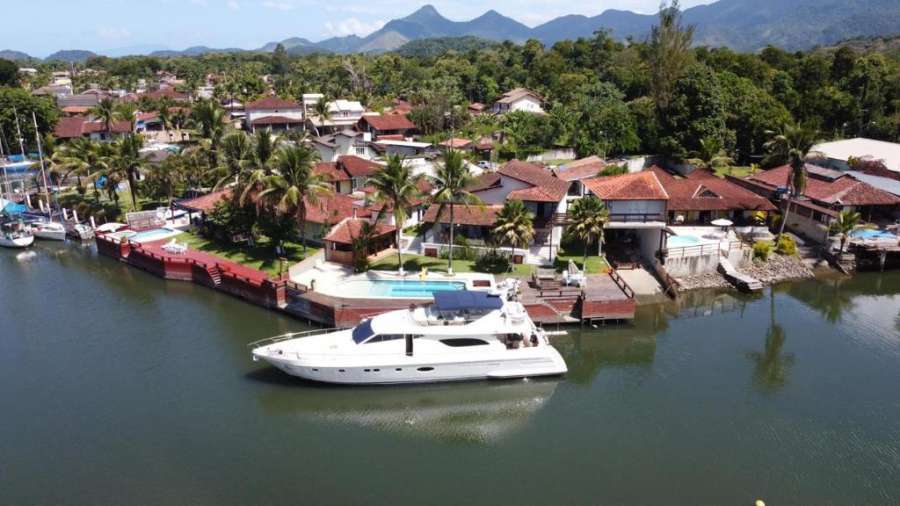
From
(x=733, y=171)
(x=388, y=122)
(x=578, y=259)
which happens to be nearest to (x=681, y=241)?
(x=578, y=259)

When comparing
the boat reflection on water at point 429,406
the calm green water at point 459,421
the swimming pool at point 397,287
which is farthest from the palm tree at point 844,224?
the swimming pool at point 397,287

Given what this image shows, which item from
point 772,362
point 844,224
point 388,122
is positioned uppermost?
point 388,122

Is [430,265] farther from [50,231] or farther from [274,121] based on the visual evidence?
[274,121]

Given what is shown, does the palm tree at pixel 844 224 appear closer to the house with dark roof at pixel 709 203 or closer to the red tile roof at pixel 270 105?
the house with dark roof at pixel 709 203

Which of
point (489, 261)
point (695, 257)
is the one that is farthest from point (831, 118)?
point (489, 261)

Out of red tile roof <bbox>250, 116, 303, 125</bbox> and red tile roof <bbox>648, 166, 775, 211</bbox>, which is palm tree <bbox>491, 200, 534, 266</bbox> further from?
red tile roof <bbox>250, 116, 303, 125</bbox>

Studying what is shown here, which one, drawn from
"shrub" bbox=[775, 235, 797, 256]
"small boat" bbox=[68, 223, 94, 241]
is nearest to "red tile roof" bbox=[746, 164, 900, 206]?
"shrub" bbox=[775, 235, 797, 256]
